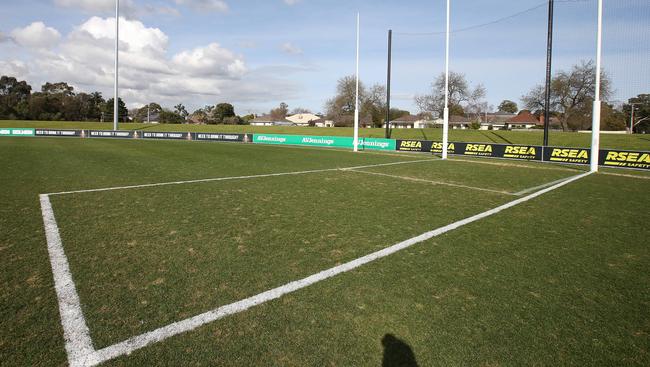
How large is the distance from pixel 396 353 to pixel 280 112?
148 meters

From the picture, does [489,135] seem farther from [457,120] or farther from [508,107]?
[508,107]

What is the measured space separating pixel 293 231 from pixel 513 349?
353 centimetres

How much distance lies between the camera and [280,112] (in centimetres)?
14700

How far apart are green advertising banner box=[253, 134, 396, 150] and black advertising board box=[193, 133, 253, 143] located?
0.87 metres

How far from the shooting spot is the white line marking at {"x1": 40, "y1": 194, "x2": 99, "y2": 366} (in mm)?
2572

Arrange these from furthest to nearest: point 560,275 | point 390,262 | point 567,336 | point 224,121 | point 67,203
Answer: point 224,121 < point 67,203 < point 390,262 < point 560,275 < point 567,336

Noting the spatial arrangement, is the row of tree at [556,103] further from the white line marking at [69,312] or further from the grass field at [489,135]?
the white line marking at [69,312]

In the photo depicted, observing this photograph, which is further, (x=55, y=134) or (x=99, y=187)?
(x=55, y=134)

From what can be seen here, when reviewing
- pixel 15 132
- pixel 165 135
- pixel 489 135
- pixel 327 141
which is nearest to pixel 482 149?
pixel 327 141

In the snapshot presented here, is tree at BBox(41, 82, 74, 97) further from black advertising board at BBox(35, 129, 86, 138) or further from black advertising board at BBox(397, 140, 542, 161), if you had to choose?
black advertising board at BBox(397, 140, 542, 161)

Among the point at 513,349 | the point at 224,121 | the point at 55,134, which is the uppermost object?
the point at 224,121

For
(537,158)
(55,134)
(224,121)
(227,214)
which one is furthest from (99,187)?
(224,121)

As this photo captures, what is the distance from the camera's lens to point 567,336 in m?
2.95

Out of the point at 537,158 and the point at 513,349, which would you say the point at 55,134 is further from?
the point at 513,349
